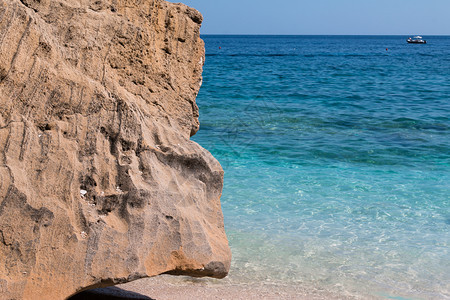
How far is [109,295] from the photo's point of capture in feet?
11.2

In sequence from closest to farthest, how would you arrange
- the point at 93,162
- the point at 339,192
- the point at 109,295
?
1. the point at 93,162
2. the point at 109,295
3. the point at 339,192

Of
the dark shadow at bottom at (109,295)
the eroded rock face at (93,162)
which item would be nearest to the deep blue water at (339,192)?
the dark shadow at bottom at (109,295)

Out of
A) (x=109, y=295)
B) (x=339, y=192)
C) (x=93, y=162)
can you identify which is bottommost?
(x=339, y=192)

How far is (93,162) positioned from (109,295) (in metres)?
1.26

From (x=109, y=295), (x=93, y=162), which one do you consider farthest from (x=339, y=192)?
(x=93, y=162)

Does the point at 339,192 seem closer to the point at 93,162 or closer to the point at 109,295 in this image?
the point at 109,295

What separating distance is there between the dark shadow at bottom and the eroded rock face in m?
0.91

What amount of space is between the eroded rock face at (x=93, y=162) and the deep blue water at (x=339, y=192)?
6.46 ft

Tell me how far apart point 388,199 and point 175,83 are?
4.37 m

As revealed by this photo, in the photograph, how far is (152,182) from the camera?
8.80 ft

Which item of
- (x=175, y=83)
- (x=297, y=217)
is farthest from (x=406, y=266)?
(x=175, y=83)

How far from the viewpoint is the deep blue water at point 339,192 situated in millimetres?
4688

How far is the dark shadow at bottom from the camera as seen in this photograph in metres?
3.25

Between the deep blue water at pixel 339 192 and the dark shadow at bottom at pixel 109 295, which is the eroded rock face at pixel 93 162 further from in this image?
the deep blue water at pixel 339 192
